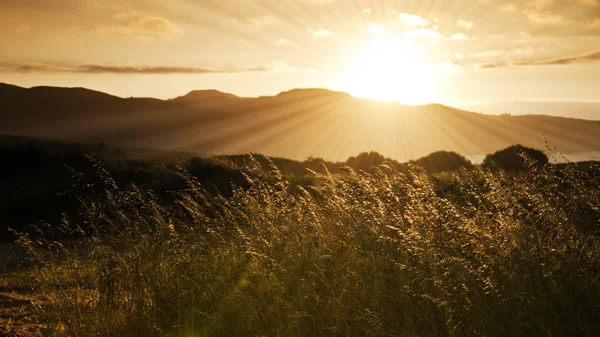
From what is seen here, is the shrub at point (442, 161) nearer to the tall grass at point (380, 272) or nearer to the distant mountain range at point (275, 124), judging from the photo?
the tall grass at point (380, 272)

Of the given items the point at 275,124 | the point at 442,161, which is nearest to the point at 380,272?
the point at 442,161

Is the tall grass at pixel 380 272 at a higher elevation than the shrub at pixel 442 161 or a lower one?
higher

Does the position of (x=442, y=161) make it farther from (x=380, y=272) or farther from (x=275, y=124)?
(x=275, y=124)

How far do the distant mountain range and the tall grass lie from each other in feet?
232

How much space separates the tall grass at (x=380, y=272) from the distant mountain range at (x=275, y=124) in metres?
70.6

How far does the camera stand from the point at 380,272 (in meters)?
5.47

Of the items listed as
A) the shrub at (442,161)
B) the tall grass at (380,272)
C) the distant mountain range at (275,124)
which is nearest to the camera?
the tall grass at (380,272)

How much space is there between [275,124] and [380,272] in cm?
14195

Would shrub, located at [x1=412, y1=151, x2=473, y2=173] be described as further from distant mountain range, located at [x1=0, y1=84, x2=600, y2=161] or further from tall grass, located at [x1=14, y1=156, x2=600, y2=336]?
distant mountain range, located at [x1=0, y1=84, x2=600, y2=161]

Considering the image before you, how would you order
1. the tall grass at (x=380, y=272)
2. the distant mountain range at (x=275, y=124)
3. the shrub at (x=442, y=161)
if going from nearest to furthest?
the tall grass at (x=380, y=272) < the shrub at (x=442, y=161) < the distant mountain range at (x=275, y=124)

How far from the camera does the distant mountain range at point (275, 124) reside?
341 feet

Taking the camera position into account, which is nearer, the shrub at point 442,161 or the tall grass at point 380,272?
the tall grass at point 380,272

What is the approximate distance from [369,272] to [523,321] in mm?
1741

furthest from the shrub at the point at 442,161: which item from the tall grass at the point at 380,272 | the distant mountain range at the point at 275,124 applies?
the distant mountain range at the point at 275,124
